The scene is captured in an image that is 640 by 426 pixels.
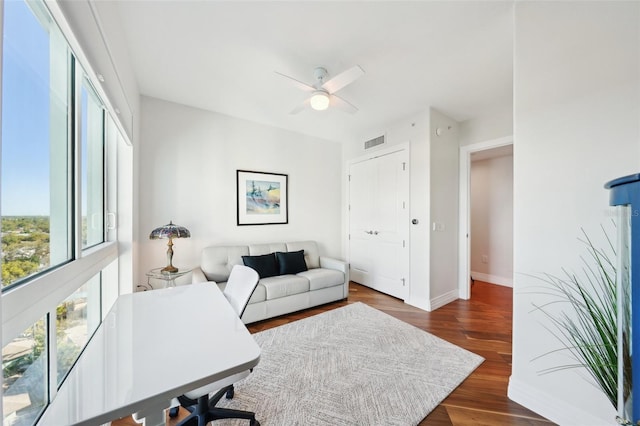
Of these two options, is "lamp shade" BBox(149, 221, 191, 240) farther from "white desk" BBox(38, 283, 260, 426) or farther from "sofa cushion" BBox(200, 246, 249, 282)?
"white desk" BBox(38, 283, 260, 426)

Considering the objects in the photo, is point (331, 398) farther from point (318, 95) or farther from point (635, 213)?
point (318, 95)

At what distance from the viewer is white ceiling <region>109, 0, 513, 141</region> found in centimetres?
161

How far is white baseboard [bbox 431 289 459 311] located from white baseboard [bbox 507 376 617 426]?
4.90 feet

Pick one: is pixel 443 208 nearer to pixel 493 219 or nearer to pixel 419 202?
pixel 419 202

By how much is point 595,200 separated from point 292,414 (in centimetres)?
215

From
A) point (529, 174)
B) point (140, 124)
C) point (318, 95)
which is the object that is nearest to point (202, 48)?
point (318, 95)

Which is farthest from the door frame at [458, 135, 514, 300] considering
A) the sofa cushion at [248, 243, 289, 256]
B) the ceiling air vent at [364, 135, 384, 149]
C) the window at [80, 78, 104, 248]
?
the window at [80, 78, 104, 248]

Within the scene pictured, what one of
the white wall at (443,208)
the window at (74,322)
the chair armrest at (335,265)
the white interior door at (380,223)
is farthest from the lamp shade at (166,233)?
the white wall at (443,208)

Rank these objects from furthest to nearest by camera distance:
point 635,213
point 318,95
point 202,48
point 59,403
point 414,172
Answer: point 414,172 < point 318,95 < point 202,48 < point 635,213 < point 59,403

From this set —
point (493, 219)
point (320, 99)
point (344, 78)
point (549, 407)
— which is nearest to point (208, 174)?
point (320, 99)

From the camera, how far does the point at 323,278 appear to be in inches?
123

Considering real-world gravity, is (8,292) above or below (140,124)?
below

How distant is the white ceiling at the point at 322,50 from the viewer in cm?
161

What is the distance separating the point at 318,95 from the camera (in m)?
2.14
